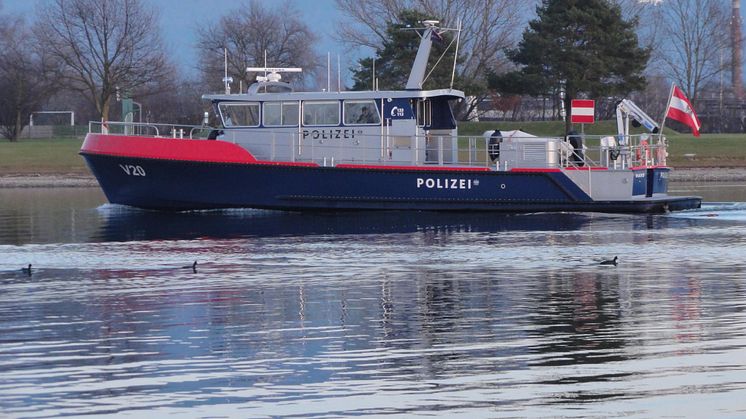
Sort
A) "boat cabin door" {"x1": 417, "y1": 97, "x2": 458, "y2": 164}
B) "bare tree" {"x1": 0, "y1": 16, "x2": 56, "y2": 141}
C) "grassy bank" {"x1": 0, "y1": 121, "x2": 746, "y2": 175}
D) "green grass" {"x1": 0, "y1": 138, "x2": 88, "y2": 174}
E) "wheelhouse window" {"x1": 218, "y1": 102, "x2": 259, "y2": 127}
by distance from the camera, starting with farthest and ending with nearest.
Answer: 1. "bare tree" {"x1": 0, "y1": 16, "x2": 56, "y2": 141}
2. "grassy bank" {"x1": 0, "y1": 121, "x2": 746, "y2": 175}
3. "green grass" {"x1": 0, "y1": 138, "x2": 88, "y2": 174}
4. "boat cabin door" {"x1": 417, "y1": 97, "x2": 458, "y2": 164}
5. "wheelhouse window" {"x1": 218, "y1": 102, "x2": 259, "y2": 127}

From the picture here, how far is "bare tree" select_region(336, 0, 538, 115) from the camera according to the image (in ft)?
202

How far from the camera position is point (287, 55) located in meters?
69.3

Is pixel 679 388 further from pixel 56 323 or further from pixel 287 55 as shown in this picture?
pixel 287 55

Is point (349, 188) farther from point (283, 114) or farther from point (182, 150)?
point (182, 150)

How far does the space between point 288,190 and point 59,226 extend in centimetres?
507

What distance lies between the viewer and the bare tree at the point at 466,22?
61562 millimetres

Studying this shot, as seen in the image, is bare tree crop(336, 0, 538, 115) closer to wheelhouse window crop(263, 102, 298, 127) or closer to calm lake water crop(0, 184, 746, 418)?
wheelhouse window crop(263, 102, 298, 127)

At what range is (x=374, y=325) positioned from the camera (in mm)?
13047

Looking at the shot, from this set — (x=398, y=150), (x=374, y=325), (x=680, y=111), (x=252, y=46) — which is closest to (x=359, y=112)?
(x=398, y=150)

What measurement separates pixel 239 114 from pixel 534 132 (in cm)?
2822

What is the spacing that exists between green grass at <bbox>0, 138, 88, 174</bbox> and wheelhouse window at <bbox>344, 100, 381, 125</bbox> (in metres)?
18.7

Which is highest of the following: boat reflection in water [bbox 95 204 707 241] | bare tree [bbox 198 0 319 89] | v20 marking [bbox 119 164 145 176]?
bare tree [bbox 198 0 319 89]

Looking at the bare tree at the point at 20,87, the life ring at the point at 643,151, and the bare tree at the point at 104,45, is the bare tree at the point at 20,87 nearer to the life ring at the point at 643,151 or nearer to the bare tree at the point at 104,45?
the bare tree at the point at 104,45

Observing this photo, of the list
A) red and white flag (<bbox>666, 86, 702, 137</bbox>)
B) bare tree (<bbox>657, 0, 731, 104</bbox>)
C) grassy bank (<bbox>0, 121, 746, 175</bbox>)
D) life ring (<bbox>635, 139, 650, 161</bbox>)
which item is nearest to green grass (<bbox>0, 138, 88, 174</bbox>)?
grassy bank (<bbox>0, 121, 746, 175</bbox>)
